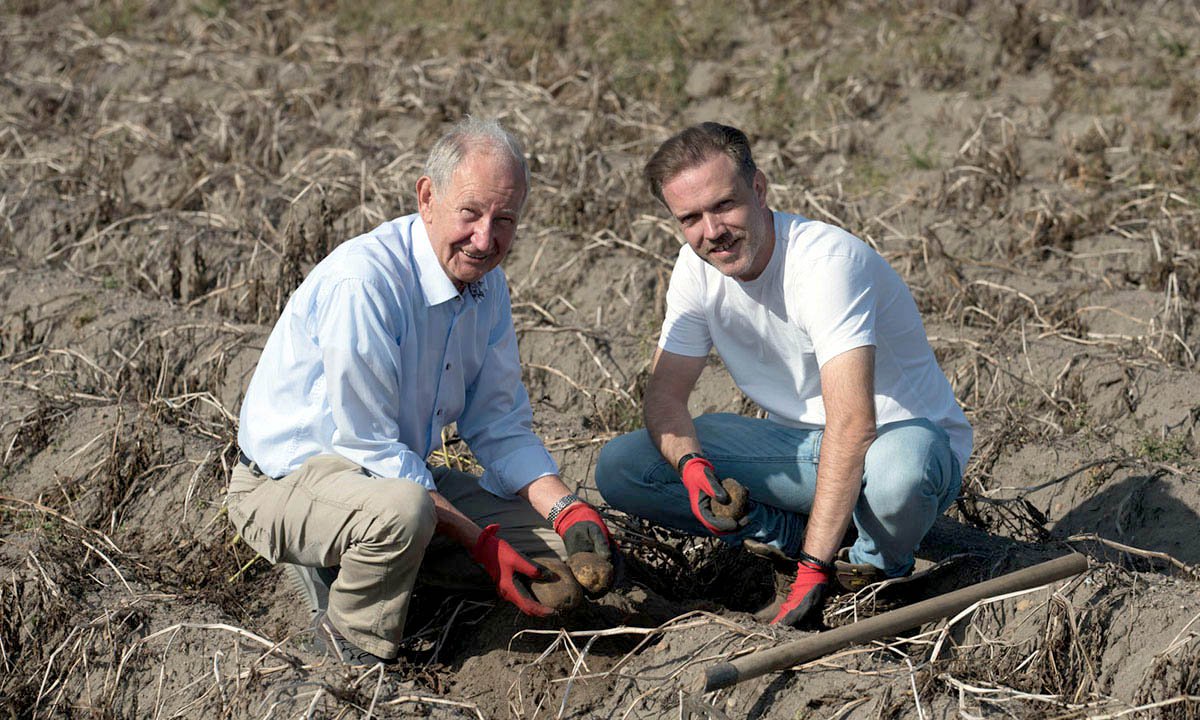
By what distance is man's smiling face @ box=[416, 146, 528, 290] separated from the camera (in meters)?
3.38

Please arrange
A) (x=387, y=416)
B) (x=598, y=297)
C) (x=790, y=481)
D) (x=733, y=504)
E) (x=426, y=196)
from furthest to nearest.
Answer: (x=598, y=297) → (x=790, y=481) → (x=733, y=504) → (x=426, y=196) → (x=387, y=416)

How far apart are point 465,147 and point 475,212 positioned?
161 millimetres

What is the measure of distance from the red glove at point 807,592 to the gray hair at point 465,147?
117 cm

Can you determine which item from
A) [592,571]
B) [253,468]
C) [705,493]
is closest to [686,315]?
[705,493]

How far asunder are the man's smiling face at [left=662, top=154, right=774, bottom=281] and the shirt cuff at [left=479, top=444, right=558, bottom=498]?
A: 68 cm

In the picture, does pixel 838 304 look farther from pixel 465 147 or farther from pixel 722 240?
pixel 465 147

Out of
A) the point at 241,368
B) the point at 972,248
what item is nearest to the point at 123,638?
the point at 241,368

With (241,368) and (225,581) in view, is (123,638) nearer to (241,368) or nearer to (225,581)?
(225,581)

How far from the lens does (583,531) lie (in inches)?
135

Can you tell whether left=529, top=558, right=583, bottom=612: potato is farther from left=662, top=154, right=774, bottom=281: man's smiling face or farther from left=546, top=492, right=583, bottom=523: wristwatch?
left=662, top=154, right=774, bottom=281: man's smiling face

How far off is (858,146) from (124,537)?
14.2 ft

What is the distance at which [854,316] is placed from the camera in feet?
11.3

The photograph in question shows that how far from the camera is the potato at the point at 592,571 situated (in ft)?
10.9

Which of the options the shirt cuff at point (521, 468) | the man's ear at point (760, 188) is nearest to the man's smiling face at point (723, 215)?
the man's ear at point (760, 188)
